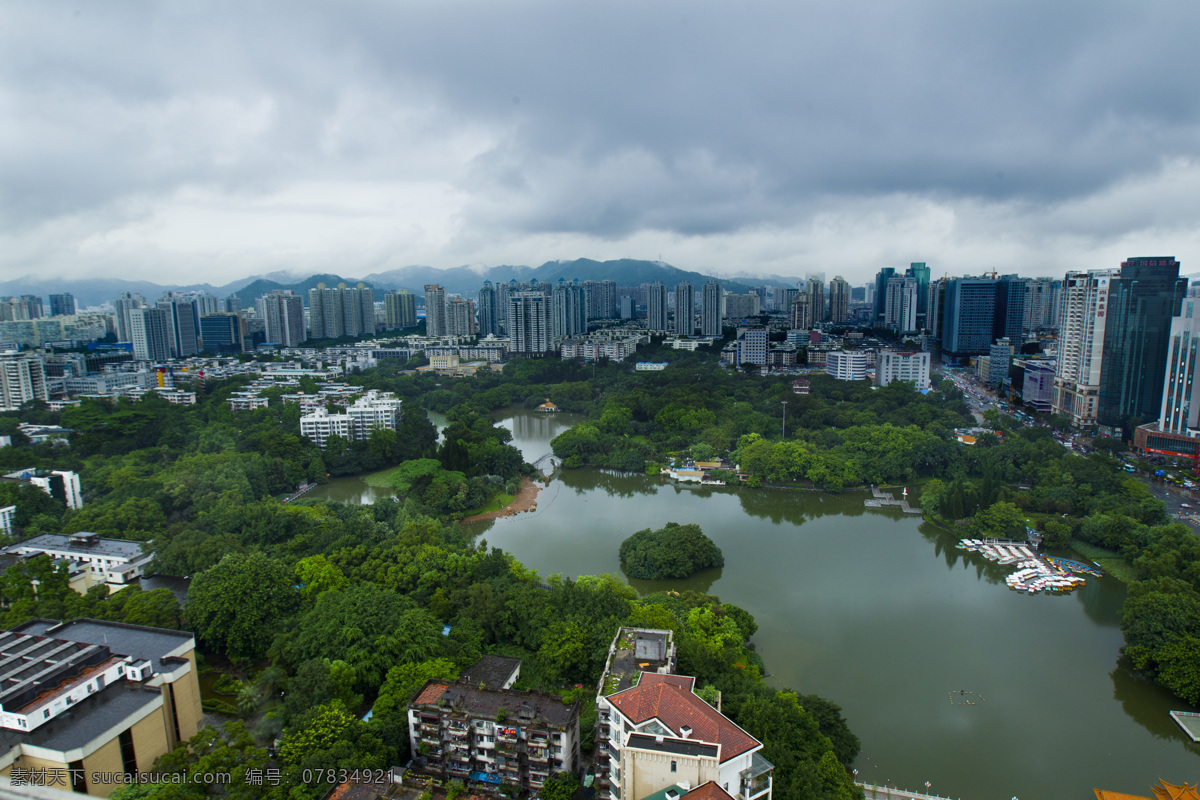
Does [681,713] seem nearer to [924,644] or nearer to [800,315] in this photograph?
[924,644]

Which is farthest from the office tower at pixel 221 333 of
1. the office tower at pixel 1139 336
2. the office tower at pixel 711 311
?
→ the office tower at pixel 1139 336

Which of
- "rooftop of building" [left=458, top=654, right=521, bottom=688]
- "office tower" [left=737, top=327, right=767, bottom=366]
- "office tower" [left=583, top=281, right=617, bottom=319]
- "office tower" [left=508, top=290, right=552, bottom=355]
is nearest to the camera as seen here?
"rooftop of building" [left=458, top=654, right=521, bottom=688]

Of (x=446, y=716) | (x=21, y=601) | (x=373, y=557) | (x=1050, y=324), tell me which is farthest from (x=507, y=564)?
(x=1050, y=324)

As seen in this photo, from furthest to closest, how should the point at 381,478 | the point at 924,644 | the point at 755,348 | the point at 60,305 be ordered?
the point at 60,305, the point at 755,348, the point at 381,478, the point at 924,644

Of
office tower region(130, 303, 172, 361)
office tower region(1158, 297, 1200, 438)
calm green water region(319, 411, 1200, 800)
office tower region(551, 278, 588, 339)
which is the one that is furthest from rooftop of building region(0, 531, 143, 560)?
office tower region(551, 278, 588, 339)

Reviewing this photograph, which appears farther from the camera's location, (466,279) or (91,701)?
(466,279)

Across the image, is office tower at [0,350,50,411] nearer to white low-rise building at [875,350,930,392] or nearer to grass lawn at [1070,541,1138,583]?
grass lawn at [1070,541,1138,583]

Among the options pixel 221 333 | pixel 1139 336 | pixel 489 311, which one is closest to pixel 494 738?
pixel 1139 336
